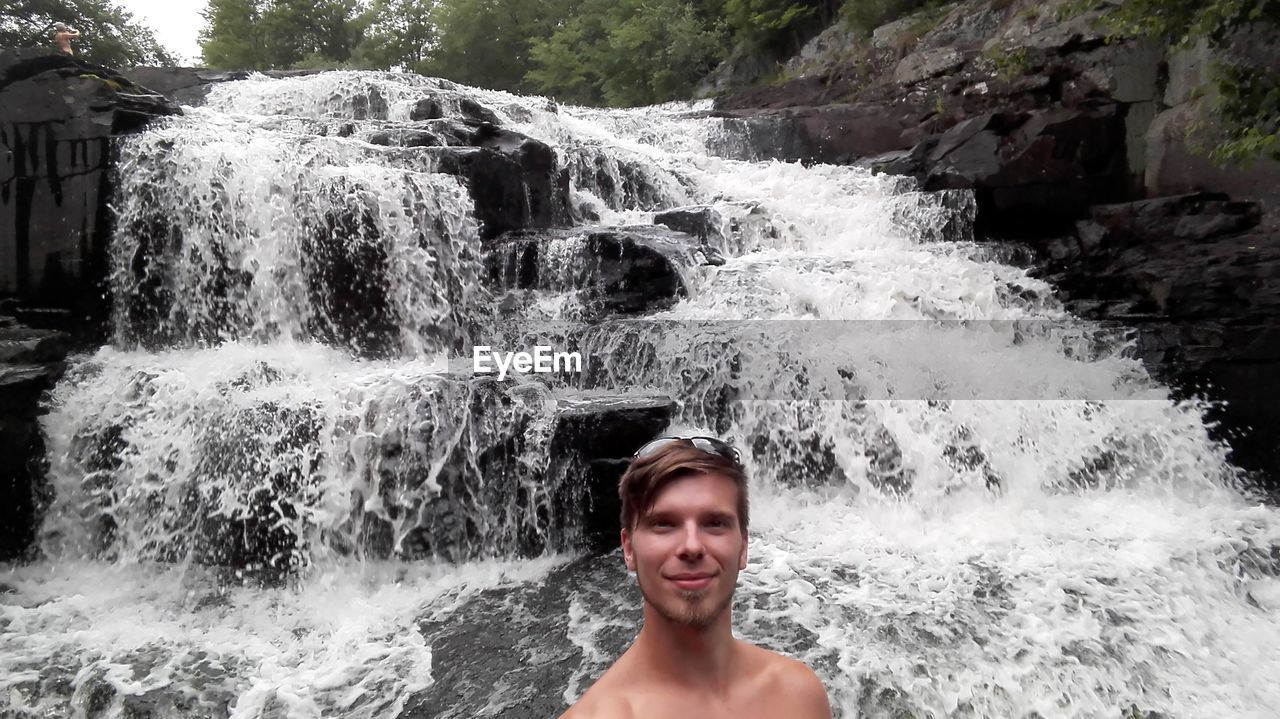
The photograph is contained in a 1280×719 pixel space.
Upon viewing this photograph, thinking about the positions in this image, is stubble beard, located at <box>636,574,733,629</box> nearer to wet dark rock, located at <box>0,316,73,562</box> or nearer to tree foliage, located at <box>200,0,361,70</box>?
wet dark rock, located at <box>0,316,73,562</box>

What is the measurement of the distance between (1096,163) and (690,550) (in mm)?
11263

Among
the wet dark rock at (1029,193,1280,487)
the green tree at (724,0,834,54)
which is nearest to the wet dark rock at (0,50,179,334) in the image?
the wet dark rock at (1029,193,1280,487)

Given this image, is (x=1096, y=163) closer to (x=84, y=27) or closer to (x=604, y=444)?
(x=604, y=444)

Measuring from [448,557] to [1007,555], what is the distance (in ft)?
12.7

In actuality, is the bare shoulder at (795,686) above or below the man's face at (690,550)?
below

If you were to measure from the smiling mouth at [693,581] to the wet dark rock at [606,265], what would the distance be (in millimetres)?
6837

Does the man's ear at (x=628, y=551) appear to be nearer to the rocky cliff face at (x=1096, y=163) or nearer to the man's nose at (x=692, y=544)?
the man's nose at (x=692, y=544)

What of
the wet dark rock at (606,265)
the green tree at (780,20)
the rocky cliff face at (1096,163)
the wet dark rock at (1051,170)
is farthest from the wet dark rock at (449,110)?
the green tree at (780,20)

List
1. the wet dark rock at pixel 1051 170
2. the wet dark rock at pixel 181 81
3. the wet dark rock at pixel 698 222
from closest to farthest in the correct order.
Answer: the wet dark rock at pixel 698 222
the wet dark rock at pixel 1051 170
the wet dark rock at pixel 181 81

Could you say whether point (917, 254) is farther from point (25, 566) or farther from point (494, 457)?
point (25, 566)

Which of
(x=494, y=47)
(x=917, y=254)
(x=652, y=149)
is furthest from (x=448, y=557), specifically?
(x=494, y=47)

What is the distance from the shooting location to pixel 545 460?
5.64m

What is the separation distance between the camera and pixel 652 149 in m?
13.6

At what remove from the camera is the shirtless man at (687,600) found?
3.87ft
